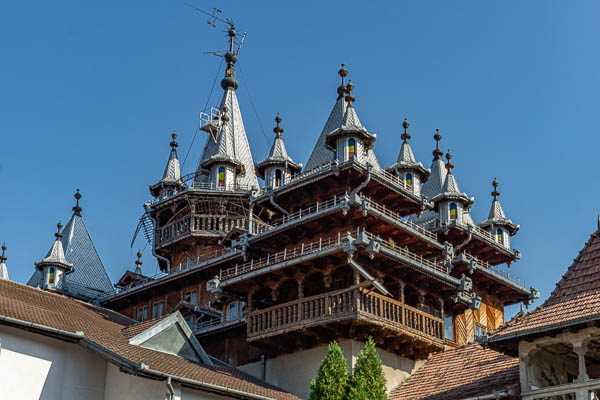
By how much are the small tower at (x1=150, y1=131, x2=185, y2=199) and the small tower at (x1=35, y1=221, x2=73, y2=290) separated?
6.80m

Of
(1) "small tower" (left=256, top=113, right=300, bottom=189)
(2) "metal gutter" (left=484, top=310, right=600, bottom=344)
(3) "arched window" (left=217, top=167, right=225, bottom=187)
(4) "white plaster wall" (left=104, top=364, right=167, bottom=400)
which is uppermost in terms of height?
(3) "arched window" (left=217, top=167, right=225, bottom=187)

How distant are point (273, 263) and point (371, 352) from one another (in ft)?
28.4

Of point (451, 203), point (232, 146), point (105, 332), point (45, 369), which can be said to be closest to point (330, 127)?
point (451, 203)

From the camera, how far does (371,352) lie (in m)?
26.3

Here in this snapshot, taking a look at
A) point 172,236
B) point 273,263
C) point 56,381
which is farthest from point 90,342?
point 172,236

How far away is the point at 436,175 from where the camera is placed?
50469 mm

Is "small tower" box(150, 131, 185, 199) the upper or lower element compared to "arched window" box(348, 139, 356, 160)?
upper

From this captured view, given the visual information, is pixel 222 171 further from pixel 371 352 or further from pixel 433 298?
pixel 371 352

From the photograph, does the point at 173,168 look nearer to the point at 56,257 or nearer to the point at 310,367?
the point at 56,257

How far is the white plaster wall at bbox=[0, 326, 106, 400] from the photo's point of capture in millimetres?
24406

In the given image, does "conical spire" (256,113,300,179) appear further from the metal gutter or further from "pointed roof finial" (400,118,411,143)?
the metal gutter

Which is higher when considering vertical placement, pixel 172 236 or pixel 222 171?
pixel 222 171

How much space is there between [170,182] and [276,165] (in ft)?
35.9

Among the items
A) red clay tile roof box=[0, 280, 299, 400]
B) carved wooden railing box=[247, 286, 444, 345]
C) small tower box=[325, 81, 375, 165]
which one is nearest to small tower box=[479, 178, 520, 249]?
small tower box=[325, 81, 375, 165]
